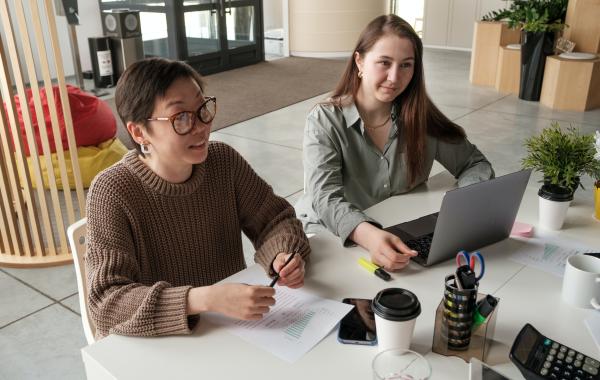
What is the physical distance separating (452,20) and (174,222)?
27.1 feet

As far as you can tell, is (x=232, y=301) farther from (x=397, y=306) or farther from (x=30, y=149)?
(x=30, y=149)

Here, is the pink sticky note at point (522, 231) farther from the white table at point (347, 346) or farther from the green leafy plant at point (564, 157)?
the green leafy plant at point (564, 157)

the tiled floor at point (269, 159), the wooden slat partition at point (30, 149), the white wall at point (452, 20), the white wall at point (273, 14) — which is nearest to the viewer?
the tiled floor at point (269, 159)

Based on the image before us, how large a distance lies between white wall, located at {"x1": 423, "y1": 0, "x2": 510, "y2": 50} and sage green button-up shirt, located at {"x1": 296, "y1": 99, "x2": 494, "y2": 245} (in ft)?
23.7

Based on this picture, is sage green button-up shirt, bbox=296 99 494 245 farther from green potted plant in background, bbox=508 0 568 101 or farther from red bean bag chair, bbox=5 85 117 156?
green potted plant in background, bbox=508 0 568 101

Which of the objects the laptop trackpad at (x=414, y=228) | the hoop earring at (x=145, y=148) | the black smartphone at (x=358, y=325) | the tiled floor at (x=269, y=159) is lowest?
the tiled floor at (x=269, y=159)

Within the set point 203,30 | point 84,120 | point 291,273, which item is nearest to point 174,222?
point 291,273

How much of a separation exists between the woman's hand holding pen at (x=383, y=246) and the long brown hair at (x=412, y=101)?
499 millimetres

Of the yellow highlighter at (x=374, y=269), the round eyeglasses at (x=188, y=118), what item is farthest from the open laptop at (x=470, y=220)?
the round eyeglasses at (x=188, y=118)

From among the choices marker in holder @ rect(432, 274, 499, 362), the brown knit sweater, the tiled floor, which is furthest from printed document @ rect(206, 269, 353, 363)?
the tiled floor

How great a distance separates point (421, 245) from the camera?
1.50 meters

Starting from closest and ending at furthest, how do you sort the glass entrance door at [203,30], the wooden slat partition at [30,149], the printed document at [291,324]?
the printed document at [291,324] → the wooden slat partition at [30,149] → the glass entrance door at [203,30]

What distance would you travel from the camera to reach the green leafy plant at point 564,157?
1.60 meters

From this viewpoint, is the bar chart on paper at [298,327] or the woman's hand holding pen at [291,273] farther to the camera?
the woman's hand holding pen at [291,273]
